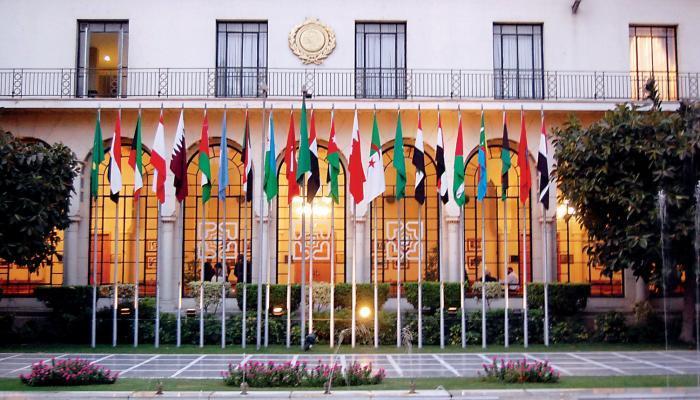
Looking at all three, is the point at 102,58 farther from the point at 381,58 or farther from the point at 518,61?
the point at 518,61

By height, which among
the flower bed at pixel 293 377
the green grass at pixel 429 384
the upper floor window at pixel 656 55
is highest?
the upper floor window at pixel 656 55

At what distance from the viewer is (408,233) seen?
94.2 ft

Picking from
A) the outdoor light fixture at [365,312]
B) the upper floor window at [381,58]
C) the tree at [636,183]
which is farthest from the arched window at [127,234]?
the tree at [636,183]

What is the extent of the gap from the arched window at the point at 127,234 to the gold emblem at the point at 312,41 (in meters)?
6.64

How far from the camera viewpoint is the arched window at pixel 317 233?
28672 millimetres

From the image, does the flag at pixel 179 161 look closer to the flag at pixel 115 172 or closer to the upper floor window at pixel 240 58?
the flag at pixel 115 172

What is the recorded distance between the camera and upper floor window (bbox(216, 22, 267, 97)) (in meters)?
28.9

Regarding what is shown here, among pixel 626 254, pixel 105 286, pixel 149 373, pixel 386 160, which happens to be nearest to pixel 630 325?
pixel 626 254

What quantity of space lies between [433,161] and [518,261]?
15.6 feet

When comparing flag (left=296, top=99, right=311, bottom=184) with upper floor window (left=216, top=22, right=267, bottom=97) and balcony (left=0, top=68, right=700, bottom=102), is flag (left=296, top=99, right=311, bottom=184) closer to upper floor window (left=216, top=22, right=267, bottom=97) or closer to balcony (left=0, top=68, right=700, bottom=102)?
balcony (left=0, top=68, right=700, bottom=102)

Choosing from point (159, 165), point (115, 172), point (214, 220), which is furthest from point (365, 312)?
point (115, 172)

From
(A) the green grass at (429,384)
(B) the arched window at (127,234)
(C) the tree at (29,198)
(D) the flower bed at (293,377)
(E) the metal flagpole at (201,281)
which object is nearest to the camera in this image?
(A) the green grass at (429,384)

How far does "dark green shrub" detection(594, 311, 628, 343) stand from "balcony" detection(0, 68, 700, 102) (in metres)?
7.87

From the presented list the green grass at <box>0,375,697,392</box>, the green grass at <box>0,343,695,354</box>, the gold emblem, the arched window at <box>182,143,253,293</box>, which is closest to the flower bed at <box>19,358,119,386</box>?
the green grass at <box>0,375,697,392</box>
